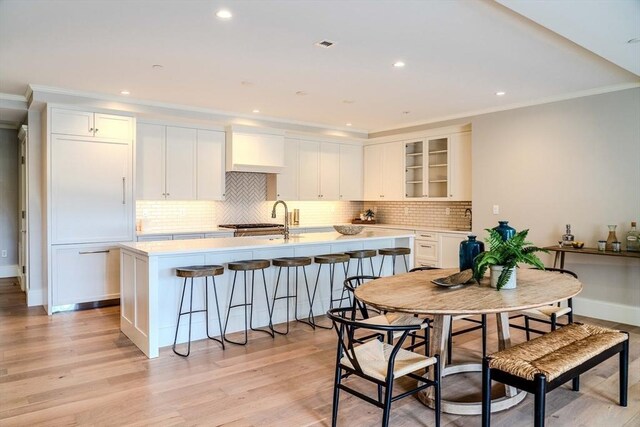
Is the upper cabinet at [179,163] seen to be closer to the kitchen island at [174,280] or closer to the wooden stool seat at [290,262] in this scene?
the kitchen island at [174,280]

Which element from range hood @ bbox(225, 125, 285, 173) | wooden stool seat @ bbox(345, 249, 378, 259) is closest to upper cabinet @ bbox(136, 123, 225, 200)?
range hood @ bbox(225, 125, 285, 173)

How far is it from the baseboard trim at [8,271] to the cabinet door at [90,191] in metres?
3.10

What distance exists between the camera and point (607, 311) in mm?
4910

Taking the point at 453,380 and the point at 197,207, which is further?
the point at 197,207

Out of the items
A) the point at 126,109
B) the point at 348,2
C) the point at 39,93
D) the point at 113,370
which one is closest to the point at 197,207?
the point at 126,109

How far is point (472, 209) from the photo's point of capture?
6.16 meters

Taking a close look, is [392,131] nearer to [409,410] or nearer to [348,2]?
[348,2]

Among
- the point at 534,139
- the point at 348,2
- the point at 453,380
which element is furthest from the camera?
the point at 534,139

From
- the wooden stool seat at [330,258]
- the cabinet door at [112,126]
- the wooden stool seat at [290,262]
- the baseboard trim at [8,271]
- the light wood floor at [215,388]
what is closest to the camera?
the light wood floor at [215,388]

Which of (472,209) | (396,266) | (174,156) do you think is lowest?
(396,266)

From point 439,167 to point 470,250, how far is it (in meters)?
3.81

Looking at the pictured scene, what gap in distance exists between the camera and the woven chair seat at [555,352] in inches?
88.3

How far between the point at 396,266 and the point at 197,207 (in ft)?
9.84

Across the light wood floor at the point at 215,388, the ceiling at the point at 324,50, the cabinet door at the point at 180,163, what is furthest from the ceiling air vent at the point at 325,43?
the cabinet door at the point at 180,163
